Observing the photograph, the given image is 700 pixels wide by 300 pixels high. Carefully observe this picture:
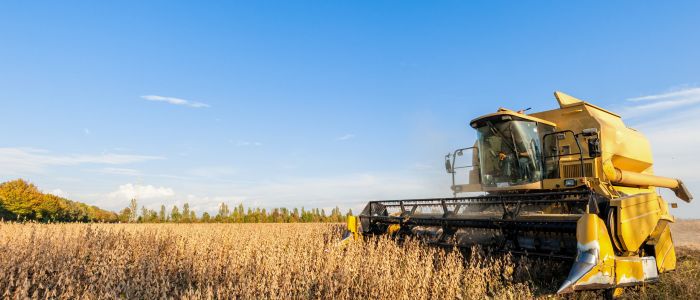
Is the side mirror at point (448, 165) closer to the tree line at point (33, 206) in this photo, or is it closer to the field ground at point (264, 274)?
the field ground at point (264, 274)

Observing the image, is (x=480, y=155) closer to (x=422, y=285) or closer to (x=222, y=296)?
(x=422, y=285)

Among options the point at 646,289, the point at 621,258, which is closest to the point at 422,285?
the point at 621,258

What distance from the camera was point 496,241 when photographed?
615cm

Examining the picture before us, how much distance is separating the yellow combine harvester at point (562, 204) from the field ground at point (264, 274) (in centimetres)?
43

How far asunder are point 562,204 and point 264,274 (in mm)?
4468

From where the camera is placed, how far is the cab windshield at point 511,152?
7668 mm

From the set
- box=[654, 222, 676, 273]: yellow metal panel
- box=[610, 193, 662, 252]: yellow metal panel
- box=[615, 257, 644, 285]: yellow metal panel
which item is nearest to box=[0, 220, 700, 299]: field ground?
box=[654, 222, 676, 273]: yellow metal panel

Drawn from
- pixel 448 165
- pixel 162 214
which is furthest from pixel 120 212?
pixel 448 165

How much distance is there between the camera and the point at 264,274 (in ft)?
15.1

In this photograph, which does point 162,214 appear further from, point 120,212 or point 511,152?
point 511,152

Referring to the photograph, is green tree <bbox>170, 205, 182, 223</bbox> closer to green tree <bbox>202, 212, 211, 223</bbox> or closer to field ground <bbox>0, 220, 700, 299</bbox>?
green tree <bbox>202, 212, 211, 223</bbox>

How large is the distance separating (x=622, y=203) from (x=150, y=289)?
5.94 meters

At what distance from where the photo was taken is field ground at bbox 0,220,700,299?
13.7 feet

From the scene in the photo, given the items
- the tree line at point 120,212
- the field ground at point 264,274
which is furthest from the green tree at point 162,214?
the field ground at point 264,274
